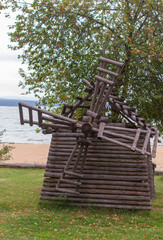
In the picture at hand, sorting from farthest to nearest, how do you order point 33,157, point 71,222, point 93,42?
point 33,157 → point 93,42 → point 71,222

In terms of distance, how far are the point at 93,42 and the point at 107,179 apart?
7.62 m

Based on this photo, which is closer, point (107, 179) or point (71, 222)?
point (71, 222)

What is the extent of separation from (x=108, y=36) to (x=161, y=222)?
28.7ft

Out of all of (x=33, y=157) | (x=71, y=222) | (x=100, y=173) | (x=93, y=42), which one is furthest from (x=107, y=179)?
(x=33, y=157)

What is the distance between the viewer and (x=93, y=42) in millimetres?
16719

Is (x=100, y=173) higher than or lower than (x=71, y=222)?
higher

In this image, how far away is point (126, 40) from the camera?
15.7 metres

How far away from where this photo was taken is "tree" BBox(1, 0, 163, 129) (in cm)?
1586

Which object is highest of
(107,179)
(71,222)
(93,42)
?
(93,42)

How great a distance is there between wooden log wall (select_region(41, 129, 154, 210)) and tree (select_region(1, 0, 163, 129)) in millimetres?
3984

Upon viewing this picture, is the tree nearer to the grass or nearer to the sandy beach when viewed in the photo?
the grass

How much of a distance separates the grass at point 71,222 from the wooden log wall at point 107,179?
A: 33cm

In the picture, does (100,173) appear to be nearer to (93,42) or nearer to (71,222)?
(71,222)

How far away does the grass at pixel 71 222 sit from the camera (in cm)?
942
